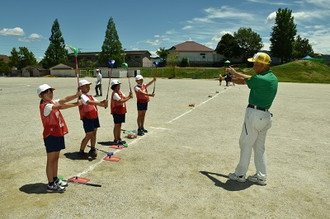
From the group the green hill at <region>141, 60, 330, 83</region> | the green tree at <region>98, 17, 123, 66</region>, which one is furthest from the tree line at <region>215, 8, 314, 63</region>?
the green tree at <region>98, 17, 123, 66</region>

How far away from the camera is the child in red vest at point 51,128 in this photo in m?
5.08

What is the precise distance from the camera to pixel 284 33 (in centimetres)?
7600

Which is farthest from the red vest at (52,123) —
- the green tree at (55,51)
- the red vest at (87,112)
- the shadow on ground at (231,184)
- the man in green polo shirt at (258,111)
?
the green tree at (55,51)

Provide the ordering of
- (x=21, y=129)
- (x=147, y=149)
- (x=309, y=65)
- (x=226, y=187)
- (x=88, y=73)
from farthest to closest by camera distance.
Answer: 1. (x=88, y=73)
2. (x=309, y=65)
3. (x=21, y=129)
4. (x=147, y=149)
5. (x=226, y=187)

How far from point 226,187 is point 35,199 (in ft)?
13.1

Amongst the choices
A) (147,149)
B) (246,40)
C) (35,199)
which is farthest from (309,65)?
(35,199)

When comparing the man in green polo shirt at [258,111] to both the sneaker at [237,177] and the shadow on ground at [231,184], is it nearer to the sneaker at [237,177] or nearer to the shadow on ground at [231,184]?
the sneaker at [237,177]

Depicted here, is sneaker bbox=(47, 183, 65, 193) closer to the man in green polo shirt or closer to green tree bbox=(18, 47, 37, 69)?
the man in green polo shirt

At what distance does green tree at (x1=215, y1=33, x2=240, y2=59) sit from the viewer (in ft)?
263

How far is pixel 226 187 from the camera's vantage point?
577 centimetres

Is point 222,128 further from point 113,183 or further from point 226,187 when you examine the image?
point 113,183

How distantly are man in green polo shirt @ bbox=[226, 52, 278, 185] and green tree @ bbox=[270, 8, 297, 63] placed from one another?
80.0 m

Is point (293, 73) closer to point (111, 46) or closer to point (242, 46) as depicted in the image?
point (242, 46)

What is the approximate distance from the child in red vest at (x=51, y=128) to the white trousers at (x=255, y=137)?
370 cm
